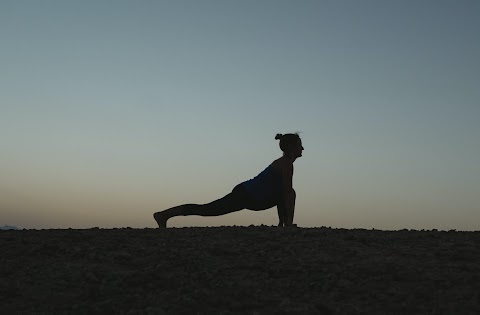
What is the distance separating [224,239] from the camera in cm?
751

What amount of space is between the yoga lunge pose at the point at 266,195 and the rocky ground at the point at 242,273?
3.96 feet

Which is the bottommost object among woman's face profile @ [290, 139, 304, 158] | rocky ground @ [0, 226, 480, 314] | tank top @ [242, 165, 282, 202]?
rocky ground @ [0, 226, 480, 314]

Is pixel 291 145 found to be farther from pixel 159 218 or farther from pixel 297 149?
pixel 159 218

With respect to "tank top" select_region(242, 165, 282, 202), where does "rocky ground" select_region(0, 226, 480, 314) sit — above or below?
below

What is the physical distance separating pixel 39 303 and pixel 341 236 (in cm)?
392

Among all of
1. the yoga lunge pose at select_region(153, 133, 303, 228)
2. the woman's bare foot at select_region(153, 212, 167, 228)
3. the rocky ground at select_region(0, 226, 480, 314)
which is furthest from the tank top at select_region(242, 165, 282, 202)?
the woman's bare foot at select_region(153, 212, 167, 228)

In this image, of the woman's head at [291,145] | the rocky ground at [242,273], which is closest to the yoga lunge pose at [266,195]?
the woman's head at [291,145]

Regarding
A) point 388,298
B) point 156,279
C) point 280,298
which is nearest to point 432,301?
point 388,298

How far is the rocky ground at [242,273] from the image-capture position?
17.2ft

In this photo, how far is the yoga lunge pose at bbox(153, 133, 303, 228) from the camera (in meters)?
9.10

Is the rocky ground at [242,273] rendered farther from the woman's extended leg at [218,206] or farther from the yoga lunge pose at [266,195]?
the woman's extended leg at [218,206]

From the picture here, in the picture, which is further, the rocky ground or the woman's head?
the woman's head

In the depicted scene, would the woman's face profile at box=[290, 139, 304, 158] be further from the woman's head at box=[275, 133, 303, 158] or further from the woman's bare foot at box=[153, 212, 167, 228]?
the woman's bare foot at box=[153, 212, 167, 228]

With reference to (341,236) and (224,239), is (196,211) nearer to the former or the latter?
(224,239)
